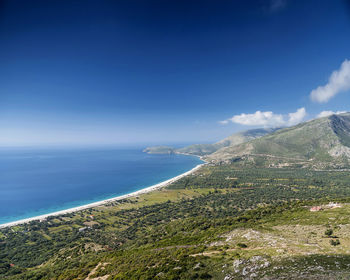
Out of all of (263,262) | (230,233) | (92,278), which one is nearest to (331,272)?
(263,262)

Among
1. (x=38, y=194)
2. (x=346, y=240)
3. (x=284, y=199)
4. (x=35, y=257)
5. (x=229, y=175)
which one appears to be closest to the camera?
(x=346, y=240)

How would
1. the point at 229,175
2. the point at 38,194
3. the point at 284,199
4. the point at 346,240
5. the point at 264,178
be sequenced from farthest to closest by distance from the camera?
the point at 229,175, the point at 264,178, the point at 38,194, the point at 284,199, the point at 346,240

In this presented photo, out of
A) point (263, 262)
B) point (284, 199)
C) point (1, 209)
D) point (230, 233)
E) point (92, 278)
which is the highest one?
point (263, 262)

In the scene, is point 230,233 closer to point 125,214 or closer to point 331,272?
point 331,272

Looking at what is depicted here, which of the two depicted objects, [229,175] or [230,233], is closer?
[230,233]

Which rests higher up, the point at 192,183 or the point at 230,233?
the point at 230,233

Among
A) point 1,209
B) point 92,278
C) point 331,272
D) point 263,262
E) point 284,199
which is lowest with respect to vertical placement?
point 1,209

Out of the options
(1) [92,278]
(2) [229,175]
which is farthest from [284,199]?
(1) [92,278]

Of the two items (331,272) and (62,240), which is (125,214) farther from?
(331,272)

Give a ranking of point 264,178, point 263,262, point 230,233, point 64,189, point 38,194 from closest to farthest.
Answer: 1. point 263,262
2. point 230,233
3. point 38,194
4. point 64,189
5. point 264,178
